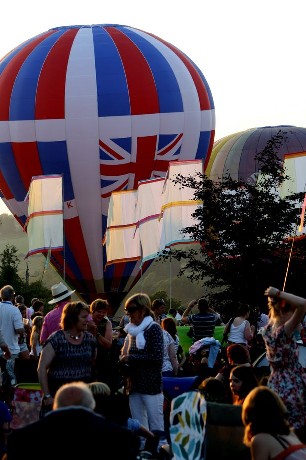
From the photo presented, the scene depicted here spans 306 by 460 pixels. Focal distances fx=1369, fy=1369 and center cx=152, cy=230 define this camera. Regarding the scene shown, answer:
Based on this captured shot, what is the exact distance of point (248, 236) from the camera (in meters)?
21.3

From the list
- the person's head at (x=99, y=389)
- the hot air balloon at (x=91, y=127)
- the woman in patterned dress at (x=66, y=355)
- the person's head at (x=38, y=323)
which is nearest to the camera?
the person's head at (x=99, y=389)

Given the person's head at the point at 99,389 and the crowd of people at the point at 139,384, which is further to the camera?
the person's head at the point at 99,389

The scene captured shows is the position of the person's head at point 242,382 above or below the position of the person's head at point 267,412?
below

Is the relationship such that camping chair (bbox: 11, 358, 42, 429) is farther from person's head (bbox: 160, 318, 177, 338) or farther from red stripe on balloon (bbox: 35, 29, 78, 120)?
red stripe on balloon (bbox: 35, 29, 78, 120)

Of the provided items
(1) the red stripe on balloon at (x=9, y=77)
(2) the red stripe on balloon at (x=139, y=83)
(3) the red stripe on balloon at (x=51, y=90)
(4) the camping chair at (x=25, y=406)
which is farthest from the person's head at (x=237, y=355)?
(1) the red stripe on balloon at (x=9, y=77)

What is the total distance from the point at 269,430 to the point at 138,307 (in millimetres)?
4017

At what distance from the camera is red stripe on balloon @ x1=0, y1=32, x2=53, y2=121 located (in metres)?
35.8

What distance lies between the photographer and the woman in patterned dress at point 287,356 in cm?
955

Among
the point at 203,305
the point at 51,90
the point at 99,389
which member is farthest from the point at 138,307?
the point at 51,90

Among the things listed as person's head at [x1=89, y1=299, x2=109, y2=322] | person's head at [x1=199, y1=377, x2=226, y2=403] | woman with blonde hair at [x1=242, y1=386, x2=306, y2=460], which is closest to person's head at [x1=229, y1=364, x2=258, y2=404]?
person's head at [x1=199, y1=377, x2=226, y2=403]

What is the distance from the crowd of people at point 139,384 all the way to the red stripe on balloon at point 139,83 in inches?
868

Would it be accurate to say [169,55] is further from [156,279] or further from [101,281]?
[156,279]

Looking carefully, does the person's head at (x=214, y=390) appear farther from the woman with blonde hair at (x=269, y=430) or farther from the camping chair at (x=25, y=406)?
the woman with blonde hair at (x=269, y=430)

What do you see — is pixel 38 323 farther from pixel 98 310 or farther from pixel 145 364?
pixel 145 364
